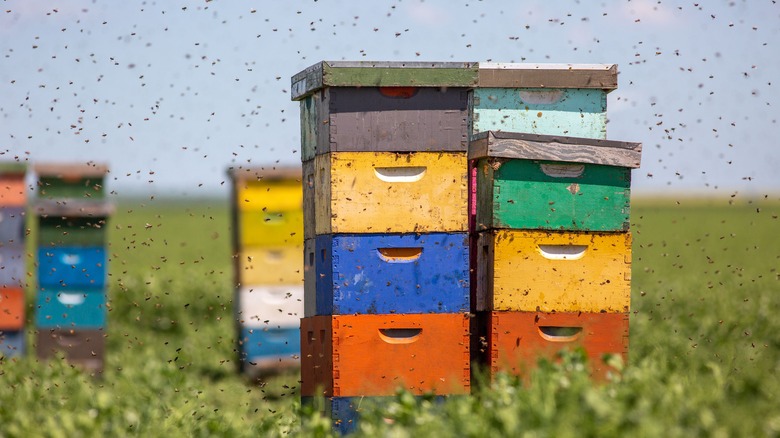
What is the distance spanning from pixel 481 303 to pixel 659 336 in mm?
10698

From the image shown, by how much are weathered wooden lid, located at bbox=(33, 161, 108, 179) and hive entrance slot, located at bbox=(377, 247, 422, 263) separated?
26.0 feet

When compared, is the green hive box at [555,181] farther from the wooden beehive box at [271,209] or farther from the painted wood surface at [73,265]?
the painted wood surface at [73,265]

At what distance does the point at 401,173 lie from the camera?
6.87m

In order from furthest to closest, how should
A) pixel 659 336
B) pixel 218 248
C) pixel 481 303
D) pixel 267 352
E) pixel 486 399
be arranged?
1. pixel 218 248
2. pixel 659 336
3. pixel 267 352
4. pixel 481 303
5. pixel 486 399

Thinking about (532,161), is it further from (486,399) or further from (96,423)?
(96,423)

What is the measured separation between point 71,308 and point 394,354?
8547 mm

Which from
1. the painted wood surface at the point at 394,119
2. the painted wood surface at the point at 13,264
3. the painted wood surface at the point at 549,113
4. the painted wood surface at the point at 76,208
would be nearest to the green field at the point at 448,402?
the painted wood surface at the point at 549,113

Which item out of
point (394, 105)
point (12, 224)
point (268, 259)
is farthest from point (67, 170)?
point (394, 105)

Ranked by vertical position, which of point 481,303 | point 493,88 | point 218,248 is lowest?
point 218,248

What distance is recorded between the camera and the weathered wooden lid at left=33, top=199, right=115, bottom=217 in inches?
547

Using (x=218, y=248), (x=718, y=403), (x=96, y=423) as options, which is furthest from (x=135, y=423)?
(x=218, y=248)

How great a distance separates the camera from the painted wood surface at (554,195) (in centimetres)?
684

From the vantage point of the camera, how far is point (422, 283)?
6.86m

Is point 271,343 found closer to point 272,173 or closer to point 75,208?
point 272,173
